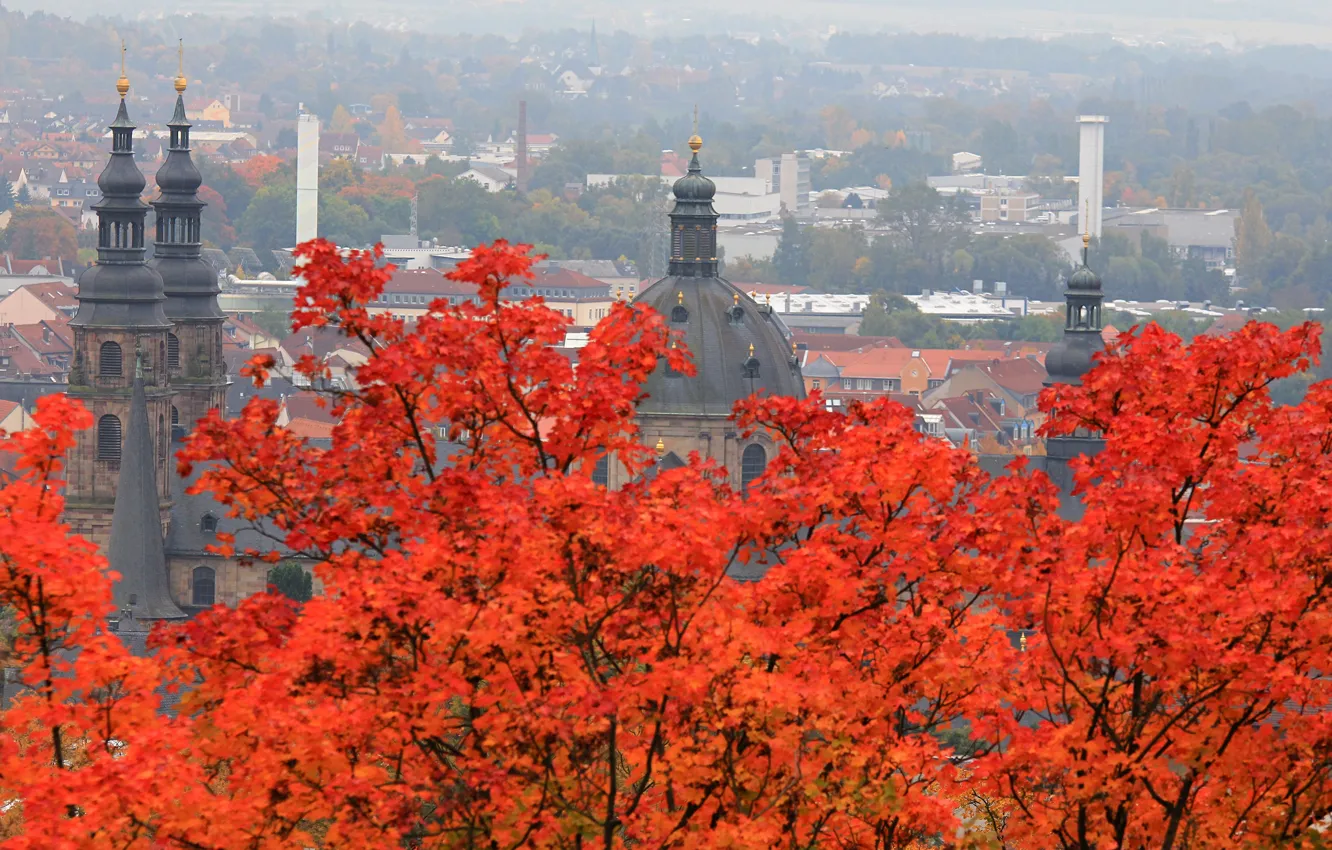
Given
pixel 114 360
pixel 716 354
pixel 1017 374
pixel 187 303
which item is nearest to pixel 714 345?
pixel 716 354

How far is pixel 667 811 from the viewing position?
2419cm

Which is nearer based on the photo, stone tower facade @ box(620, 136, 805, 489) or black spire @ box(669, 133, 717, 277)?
stone tower facade @ box(620, 136, 805, 489)

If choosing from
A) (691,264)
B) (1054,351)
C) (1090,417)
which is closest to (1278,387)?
(1054,351)

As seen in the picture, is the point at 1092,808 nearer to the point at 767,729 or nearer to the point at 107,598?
the point at 767,729

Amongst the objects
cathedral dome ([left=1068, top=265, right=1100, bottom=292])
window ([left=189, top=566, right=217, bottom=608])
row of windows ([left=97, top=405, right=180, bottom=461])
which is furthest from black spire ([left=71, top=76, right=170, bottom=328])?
cathedral dome ([left=1068, top=265, right=1100, bottom=292])

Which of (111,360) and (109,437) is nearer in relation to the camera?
(109,437)

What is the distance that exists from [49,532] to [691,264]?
54.3 meters

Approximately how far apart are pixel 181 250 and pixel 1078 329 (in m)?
20.8

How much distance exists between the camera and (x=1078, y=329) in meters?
87.6

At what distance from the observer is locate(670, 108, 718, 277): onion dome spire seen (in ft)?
254

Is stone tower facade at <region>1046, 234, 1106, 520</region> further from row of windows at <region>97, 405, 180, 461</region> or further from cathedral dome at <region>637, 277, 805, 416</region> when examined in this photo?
row of windows at <region>97, 405, 180, 461</region>

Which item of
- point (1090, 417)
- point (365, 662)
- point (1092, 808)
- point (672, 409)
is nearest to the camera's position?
point (365, 662)

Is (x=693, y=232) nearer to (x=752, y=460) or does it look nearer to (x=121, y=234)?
(x=752, y=460)

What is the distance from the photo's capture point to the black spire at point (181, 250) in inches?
3324
